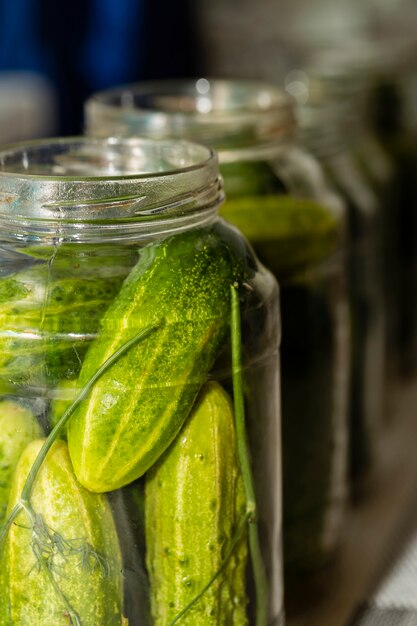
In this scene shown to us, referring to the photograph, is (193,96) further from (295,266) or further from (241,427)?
(241,427)

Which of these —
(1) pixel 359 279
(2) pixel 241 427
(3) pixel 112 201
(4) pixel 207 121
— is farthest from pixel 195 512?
(1) pixel 359 279

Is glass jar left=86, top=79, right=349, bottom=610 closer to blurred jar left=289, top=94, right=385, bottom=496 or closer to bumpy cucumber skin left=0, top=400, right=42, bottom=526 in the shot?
blurred jar left=289, top=94, right=385, bottom=496

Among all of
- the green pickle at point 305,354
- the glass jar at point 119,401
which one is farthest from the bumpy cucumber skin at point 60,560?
the green pickle at point 305,354

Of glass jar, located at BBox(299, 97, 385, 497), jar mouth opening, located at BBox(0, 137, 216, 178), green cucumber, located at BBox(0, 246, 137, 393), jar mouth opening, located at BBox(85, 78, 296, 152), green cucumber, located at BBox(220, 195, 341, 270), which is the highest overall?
jar mouth opening, located at BBox(0, 137, 216, 178)

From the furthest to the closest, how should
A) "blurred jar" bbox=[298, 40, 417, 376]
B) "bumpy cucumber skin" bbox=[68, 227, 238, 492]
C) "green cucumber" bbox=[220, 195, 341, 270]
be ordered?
"blurred jar" bbox=[298, 40, 417, 376]
"green cucumber" bbox=[220, 195, 341, 270]
"bumpy cucumber skin" bbox=[68, 227, 238, 492]

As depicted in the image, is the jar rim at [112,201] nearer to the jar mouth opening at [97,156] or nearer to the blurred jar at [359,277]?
the jar mouth opening at [97,156]

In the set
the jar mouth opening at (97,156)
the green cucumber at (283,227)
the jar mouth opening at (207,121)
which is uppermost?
the jar mouth opening at (97,156)

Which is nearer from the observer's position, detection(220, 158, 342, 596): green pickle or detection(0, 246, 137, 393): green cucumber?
detection(0, 246, 137, 393): green cucumber

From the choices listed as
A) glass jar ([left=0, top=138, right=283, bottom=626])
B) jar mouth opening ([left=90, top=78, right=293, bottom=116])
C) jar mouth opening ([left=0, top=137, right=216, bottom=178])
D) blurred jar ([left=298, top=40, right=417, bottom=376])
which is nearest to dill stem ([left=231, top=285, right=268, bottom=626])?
glass jar ([left=0, top=138, right=283, bottom=626])
